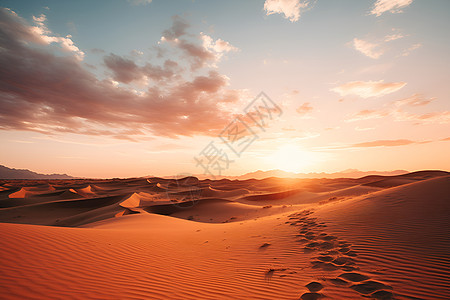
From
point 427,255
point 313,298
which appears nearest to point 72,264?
point 313,298

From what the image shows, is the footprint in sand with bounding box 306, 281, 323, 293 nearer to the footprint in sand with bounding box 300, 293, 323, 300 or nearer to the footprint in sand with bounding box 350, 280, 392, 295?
the footprint in sand with bounding box 300, 293, 323, 300

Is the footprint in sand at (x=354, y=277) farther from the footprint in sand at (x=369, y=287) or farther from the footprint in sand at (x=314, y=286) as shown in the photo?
the footprint in sand at (x=314, y=286)

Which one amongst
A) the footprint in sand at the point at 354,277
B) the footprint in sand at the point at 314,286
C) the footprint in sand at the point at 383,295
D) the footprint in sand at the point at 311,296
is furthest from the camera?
the footprint in sand at the point at 354,277

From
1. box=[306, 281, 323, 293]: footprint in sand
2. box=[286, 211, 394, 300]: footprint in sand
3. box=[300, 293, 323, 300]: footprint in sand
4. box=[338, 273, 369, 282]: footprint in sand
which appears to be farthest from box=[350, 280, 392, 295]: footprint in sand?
box=[300, 293, 323, 300]: footprint in sand

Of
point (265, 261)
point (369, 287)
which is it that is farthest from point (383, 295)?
point (265, 261)

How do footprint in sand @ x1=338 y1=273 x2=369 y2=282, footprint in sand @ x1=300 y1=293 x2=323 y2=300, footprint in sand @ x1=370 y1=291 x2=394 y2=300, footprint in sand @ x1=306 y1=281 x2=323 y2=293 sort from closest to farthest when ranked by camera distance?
footprint in sand @ x1=370 y1=291 x2=394 y2=300, footprint in sand @ x1=300 y1=293 x2=323 y2=300, footprint in sand @ x1=306 y1=281 x2=323 y2=293, footprint in sand @ x1=338 y1=273 x2=369 y2=282

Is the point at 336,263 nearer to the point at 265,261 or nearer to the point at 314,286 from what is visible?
the point at 314,286

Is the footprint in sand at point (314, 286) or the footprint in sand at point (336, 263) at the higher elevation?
the footprint in sand at point (336, 263)

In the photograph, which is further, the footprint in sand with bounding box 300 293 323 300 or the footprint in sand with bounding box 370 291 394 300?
the footprint in sand with bounding box 300 293 323 300

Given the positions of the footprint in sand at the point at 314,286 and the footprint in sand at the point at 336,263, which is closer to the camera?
the footprint in sand at the point at 336,263

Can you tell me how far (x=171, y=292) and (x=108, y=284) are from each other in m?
1.25

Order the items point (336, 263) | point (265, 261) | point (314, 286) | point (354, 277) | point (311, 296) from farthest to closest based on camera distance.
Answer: point (265, 261)
point (336, 263)
point (354, 277)
point (314, 286)
point (311, 296)

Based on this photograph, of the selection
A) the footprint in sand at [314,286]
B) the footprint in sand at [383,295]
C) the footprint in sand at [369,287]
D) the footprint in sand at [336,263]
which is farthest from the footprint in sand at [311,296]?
the footprint in sand at [383,295]

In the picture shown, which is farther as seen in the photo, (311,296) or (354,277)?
(354,277)
